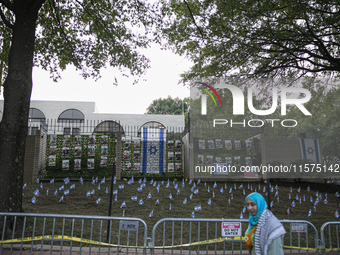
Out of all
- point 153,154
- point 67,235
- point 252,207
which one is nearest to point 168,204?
point 67,235

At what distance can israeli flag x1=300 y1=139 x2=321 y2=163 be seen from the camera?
1595cm

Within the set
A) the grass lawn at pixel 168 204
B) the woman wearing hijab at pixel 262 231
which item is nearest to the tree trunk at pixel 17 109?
the grass lawn at pixel 168 204

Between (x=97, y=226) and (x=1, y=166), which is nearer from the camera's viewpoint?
(x=1, y=166)

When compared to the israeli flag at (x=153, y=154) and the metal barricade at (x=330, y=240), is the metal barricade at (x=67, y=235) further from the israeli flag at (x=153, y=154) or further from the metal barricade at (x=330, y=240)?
the israeli flag at (x=153, y=154)

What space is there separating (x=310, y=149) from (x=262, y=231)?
49.4 feet

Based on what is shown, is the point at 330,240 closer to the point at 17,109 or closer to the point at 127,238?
the point at 127,238

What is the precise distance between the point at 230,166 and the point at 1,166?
11527 mm

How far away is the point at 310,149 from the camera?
16031 millimetres

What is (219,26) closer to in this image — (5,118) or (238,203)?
(238,203)

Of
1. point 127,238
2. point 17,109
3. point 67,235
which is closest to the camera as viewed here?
point 127,238

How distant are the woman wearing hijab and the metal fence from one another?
1.07 metres

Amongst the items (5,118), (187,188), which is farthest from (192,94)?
(5,118)

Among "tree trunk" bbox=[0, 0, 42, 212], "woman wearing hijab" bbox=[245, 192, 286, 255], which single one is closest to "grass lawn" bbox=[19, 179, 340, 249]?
"tree trunk" bbox=[0, 0, 42, 212]

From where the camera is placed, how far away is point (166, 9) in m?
10.4
